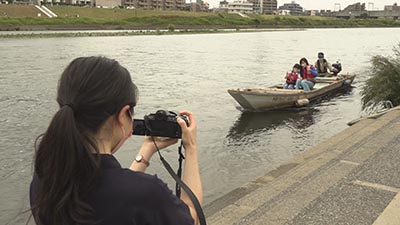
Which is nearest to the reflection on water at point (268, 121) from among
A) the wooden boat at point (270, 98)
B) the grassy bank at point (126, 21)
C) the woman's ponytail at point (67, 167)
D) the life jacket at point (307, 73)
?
the wooden boat at point (270, 98)

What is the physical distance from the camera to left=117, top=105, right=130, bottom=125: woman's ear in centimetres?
186

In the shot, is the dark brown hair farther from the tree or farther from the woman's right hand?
the tree

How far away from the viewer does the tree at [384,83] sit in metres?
14.5

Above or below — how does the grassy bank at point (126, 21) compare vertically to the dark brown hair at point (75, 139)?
above

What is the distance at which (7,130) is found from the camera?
12953 millimetres

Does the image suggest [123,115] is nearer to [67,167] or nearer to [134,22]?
[67,167]

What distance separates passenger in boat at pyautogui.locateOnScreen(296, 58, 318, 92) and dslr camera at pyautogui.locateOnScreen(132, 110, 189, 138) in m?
15.9

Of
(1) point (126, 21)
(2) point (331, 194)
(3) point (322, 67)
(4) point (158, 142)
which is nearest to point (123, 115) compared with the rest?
(4) point (158, 142)

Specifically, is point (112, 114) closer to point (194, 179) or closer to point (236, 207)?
point (194, 179)

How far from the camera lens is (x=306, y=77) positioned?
18.6 meters

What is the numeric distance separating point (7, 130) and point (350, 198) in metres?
10.5

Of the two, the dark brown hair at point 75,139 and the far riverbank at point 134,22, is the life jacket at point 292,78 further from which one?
the far riverbank at point 134,22

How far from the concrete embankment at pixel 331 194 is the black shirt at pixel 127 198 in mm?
3110

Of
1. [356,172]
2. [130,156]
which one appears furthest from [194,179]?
[130,156]
